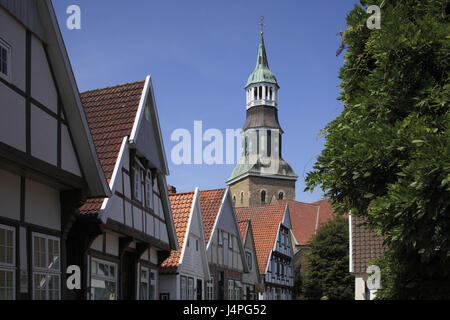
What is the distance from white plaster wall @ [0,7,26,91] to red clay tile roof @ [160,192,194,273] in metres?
13.4

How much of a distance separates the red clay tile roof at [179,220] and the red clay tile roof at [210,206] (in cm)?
337

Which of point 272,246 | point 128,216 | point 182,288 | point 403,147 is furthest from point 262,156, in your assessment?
point 403,147

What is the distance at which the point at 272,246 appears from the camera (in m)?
46.2

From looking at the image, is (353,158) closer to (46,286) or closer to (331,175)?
(331,175)

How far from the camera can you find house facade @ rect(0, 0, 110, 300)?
1062 cm

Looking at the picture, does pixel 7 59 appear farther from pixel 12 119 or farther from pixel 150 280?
pixel 150 280

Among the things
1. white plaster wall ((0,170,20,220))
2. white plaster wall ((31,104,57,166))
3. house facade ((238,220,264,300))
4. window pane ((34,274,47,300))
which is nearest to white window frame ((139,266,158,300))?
window pane ((34,274,47,300))

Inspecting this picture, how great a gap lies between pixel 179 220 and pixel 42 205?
551 inches

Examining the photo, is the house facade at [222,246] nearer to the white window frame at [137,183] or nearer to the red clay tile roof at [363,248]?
the red clay tile roof at [363,248]

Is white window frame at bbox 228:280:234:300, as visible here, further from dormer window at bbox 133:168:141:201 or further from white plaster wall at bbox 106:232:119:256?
white plaster wall at bbox 106:232:119:256

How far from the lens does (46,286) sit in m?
12.2

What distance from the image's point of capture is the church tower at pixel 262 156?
3935 inches

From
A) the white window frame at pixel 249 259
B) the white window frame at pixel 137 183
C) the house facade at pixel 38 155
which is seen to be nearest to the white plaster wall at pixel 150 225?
the white window frame at pixel 137 183
